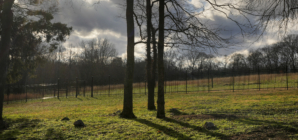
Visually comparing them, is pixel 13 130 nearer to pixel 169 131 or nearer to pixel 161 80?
pixel 169 131

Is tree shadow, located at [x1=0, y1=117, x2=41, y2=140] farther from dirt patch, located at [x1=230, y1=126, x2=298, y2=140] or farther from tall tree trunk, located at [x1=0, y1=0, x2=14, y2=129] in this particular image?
dirt patch, located at [x1=230, y1=126, x2=298, y2=140]

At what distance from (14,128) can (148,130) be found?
3847 mm

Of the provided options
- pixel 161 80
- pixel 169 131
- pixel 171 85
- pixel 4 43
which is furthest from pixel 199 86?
pixel 4 43

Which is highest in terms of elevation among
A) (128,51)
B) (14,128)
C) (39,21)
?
(39,21)

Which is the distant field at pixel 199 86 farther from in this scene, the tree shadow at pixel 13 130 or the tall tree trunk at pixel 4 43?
the tree shadow at pixel 13 130

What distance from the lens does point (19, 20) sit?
14648mm

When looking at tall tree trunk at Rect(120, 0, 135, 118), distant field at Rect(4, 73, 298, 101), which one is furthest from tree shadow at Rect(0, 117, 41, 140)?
distant field at Rect(4, 73, 298, 101)

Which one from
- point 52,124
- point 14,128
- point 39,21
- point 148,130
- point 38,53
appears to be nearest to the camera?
point 148,130

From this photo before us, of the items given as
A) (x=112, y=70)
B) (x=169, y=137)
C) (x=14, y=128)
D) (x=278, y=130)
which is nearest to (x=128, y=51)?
(x=169, y=137)

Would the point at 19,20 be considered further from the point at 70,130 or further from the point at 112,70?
the point at 112,70

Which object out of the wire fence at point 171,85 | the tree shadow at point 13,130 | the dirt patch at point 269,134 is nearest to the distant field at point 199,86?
the wire fence at point 171,85

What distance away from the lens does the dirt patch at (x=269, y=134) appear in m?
3.96

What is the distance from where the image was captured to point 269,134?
4133mm

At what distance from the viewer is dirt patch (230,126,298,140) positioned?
3959 millimetres
